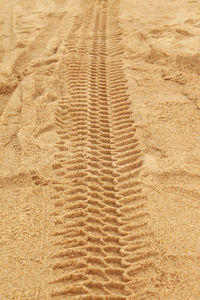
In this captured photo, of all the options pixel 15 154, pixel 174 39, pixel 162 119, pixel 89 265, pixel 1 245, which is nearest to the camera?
pixel 89 265

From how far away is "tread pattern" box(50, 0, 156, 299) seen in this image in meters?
1.68

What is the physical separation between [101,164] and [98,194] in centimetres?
30

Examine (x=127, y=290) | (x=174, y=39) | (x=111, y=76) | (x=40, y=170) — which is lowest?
(x=127, y=290)

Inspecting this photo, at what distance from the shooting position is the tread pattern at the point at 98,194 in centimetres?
168

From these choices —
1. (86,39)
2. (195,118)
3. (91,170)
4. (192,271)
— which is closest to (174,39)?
(86,39)

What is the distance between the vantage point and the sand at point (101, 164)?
5.60 feet

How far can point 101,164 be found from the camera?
233 centimetres

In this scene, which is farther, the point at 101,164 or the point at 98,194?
the point at 101,164

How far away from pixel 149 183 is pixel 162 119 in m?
0.76

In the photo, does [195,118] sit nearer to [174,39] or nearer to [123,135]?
[123,135]

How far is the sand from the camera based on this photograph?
171cm

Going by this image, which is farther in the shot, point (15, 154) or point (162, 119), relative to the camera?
point (162, 119)

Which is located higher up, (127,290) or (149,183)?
(149,183)

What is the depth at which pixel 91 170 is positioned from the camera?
2.27 meters
